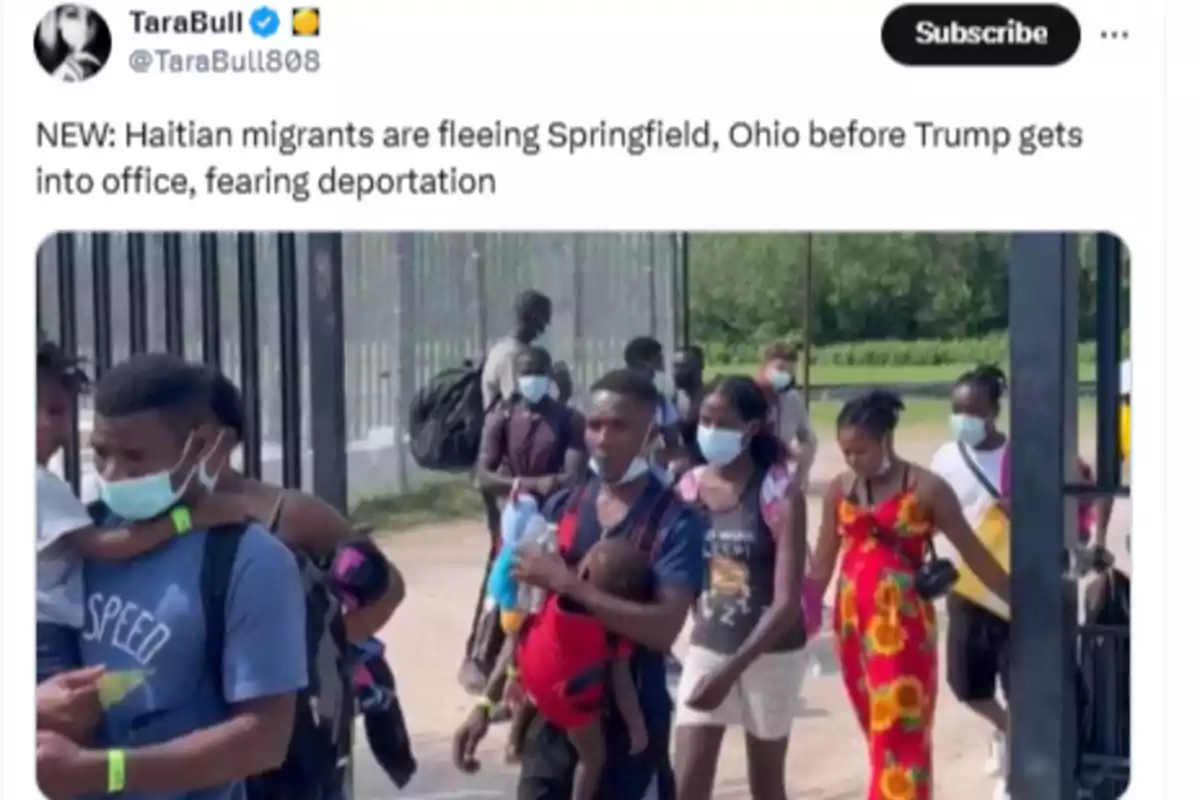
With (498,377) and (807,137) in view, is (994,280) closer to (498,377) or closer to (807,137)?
(807,137)

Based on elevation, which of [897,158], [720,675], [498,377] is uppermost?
[897,158]

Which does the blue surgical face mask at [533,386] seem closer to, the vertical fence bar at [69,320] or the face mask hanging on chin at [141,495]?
the face mask hanging on chin at [141,495]

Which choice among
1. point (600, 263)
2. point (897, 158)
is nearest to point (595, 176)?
point (600, 263)

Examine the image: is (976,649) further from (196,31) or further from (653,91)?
(196,31)

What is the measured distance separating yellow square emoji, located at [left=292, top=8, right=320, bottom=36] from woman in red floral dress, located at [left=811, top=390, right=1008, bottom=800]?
2.48 feet

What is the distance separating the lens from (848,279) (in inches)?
154

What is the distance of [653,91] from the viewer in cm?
388

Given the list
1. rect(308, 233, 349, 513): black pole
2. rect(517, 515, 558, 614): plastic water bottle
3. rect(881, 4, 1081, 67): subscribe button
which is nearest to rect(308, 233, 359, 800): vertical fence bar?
rect(308, 233, 349, 513): black pole

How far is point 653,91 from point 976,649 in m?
0.75

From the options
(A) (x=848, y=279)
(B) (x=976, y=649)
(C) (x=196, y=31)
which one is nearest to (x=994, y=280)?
(A) (x=848, y=279)

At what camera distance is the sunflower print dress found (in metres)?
3.96

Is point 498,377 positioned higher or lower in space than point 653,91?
lower

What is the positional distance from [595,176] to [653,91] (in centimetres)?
12

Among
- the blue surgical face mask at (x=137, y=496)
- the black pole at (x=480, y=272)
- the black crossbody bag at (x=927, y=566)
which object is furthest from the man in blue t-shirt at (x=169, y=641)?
the black crossbody bag at (x=927, y=566)
